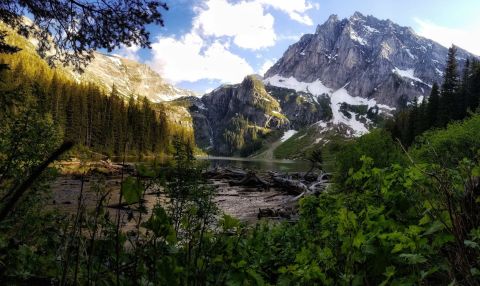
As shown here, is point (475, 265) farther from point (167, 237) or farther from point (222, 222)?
point (167, 237)

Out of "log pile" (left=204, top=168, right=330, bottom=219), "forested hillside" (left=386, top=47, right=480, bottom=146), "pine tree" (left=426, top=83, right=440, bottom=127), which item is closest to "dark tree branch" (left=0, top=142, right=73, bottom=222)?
"log pile" (left=204, top=168, right=330, bottom=219)

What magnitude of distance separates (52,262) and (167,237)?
108 centimetres

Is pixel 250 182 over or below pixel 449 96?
below

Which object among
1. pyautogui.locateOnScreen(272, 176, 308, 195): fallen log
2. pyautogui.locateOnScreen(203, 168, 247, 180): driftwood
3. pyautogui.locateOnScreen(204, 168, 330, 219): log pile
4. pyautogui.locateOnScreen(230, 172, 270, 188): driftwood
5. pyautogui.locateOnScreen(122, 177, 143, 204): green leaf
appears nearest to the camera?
pyautogui.locateOnScreen(122, 177, 143, 204): green leaf

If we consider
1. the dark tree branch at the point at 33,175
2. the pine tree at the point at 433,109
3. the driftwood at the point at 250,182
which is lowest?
the driftwood at the point at 250,182

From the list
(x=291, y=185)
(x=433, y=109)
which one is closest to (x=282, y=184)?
(x=291, y=185)

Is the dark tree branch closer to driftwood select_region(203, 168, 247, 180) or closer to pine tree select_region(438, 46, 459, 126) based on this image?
driftwood select_region(203, 168, 247, 180)

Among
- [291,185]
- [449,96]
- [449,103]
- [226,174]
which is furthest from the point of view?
[449,96]

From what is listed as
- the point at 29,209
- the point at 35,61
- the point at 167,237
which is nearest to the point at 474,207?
the point at 167,237

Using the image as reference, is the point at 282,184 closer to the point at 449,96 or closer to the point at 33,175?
the point at 33,175

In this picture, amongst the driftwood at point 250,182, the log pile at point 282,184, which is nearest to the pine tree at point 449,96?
the log pile at point 282,184

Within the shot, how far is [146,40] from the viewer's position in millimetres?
10289

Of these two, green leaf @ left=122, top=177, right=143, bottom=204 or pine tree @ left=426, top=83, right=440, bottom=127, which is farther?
pine tree @ left=426, top=83, right=440, bottom=127

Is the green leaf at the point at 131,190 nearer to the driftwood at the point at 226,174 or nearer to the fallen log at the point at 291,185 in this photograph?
the fallen log at the point at 291,185
